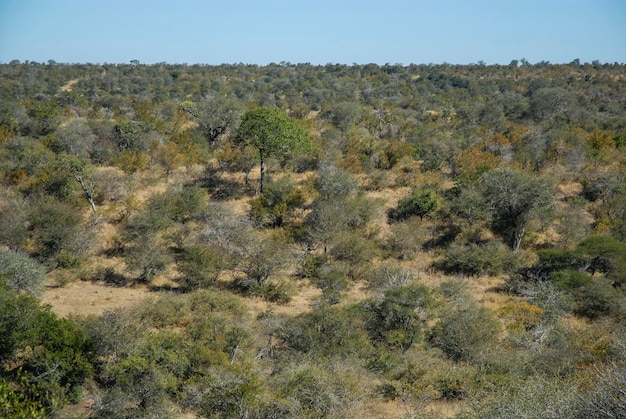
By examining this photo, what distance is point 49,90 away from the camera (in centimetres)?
5866

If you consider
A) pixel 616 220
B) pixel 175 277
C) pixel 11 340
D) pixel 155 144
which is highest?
pixel 155 144

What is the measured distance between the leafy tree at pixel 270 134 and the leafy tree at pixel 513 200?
1258 centimetres

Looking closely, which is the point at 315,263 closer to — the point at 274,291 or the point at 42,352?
the point at 274,291

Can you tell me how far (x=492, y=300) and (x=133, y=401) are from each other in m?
16.5

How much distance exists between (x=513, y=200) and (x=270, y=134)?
15513mm

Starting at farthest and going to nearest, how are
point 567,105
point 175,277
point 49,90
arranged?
point 49,90 → point 567,105 → point 175,277

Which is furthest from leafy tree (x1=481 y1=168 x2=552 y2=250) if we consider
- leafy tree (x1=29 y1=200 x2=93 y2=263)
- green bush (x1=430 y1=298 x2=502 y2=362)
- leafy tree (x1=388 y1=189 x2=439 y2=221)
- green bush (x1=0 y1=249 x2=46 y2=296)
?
green bush (x1=0 y1=249 x2=46 y2=296)

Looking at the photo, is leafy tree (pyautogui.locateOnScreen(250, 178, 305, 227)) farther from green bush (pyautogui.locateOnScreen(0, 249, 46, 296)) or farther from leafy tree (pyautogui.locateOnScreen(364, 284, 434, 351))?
green bush (pyautogui.locateOnScreen(0, 249, 46, 296))

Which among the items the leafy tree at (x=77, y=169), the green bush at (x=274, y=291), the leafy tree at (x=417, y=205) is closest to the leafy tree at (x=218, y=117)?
the leafy tree at (x=77, y=169)

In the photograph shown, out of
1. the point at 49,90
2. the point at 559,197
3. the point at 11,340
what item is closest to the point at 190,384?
the point at 11,340

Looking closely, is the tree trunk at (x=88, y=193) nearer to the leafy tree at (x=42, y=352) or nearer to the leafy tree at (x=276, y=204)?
the leafy tree at (x=276, y=204)

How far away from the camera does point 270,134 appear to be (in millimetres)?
29797

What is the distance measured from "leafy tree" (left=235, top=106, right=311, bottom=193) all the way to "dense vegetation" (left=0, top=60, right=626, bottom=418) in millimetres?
154

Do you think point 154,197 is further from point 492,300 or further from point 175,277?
point 492,300
